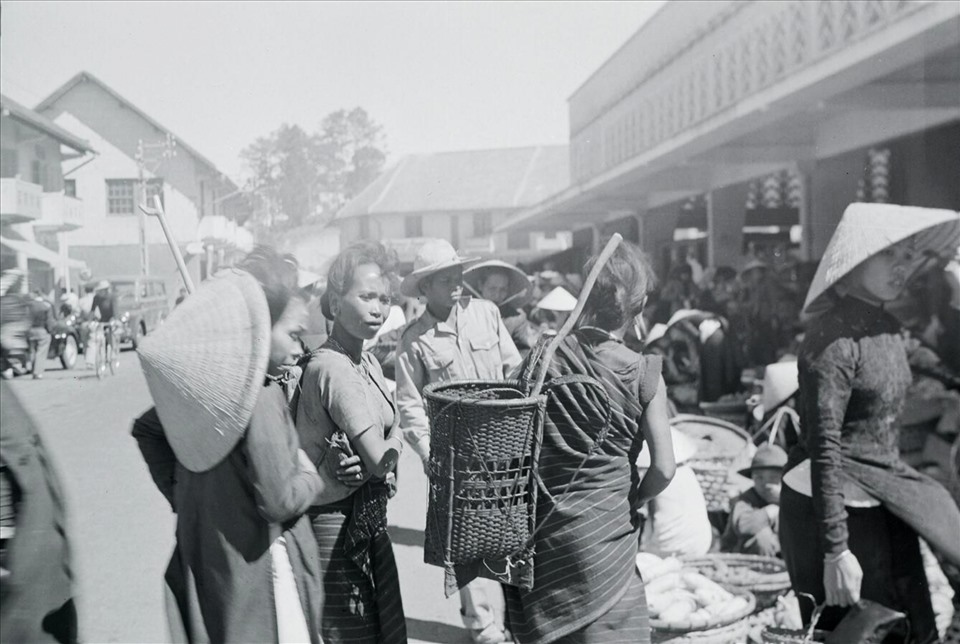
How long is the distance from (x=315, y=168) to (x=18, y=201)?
2576 centimetres

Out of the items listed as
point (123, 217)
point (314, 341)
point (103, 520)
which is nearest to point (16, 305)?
point (314, 341)

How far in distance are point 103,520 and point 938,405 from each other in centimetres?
565

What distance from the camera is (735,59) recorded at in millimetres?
11633

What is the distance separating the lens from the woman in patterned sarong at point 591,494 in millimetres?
2863

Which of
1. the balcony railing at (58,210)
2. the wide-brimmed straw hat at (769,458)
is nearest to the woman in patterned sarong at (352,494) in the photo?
the wide-brimmed straw hat at (769,458)

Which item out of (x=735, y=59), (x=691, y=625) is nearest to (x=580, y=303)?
(x=691, y=625)

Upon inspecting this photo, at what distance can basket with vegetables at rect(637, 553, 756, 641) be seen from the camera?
3936mm

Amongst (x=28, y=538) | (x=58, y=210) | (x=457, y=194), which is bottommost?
(x=28, y=538)

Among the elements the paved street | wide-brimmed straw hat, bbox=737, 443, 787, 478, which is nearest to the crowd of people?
the paved street

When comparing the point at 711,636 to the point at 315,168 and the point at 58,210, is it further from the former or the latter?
the point at 315,168

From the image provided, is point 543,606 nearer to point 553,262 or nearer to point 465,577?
point 465,577

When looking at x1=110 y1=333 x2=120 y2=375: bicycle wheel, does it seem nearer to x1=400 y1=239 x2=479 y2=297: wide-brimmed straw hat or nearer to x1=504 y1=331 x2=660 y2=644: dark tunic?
Result: x1=400 y1=239 x2=479 y2=297: wide-brimmed straw hat

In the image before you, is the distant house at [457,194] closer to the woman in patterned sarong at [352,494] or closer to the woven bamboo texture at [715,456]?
the woven bamboo texture at [715,456]

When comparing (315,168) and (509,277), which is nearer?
(509,277)
